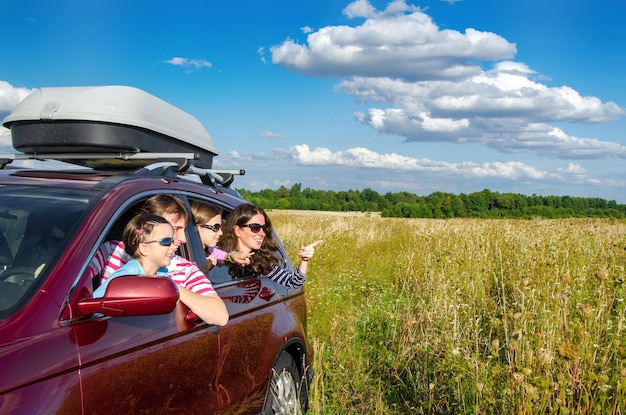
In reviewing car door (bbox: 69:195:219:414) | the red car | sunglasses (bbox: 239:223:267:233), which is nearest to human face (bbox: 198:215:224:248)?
the red car

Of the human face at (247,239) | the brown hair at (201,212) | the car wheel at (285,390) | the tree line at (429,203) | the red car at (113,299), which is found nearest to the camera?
the red car at (113,299)

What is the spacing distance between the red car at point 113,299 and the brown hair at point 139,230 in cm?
10

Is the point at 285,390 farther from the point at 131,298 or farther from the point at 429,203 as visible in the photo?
the point at 429,203

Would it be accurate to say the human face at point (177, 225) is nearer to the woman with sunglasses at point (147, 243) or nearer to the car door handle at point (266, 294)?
the woman with sunglasses at point (147, 243)

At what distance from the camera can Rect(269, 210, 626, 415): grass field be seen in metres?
3.72

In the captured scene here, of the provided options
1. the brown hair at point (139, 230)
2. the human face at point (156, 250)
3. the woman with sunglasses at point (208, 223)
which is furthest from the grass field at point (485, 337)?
the brown hair at point (139, 230)

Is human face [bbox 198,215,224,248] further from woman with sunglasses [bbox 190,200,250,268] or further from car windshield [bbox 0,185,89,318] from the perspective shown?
car windshield [bbox 0,185,89,318]

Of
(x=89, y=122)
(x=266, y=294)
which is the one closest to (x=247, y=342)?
(x=266, y=294)

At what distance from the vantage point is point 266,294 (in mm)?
4254

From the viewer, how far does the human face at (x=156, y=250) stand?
296cm

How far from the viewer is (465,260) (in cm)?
943

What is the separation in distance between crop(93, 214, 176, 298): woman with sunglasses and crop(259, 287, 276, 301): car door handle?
1228 mm

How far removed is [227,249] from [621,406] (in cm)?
261

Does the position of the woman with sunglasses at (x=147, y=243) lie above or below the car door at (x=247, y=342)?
above
